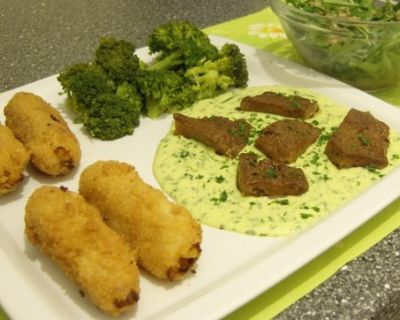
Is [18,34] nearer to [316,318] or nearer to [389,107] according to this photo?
[389,107]

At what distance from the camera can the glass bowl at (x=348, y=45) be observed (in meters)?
2.07

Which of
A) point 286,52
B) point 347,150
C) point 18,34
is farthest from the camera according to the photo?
point 18,34

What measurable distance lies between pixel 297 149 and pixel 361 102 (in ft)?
1.40

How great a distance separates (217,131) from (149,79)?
406 millimetres

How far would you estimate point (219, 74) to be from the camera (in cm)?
221

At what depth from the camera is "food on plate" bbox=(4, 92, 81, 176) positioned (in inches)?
67.7

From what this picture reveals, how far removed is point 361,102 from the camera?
205 centimetres

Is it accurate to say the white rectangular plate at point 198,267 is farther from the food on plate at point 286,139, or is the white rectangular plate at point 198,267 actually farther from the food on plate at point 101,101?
the food on plate at point 286,139

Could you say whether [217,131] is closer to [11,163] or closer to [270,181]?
[270,181]

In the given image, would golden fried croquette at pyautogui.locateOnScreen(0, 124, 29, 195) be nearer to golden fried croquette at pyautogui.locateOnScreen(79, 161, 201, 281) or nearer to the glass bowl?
golden fried croquette at pyautogui.locateOnScreen(79, 161, 201, 281)

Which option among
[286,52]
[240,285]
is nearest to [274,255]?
[240,285]

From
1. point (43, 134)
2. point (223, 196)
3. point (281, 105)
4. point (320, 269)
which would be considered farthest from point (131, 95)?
point (320, 269)

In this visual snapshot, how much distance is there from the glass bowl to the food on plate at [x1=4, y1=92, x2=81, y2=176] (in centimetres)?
97

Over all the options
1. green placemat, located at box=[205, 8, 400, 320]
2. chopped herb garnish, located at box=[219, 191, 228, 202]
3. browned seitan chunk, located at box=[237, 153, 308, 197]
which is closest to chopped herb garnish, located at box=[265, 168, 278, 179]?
browned seitan chunk, located at box=[237, 153, 308, 197]
